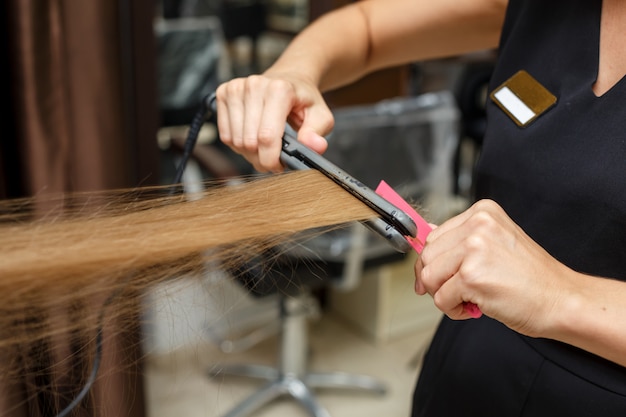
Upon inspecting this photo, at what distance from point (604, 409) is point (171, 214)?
0.49 meters

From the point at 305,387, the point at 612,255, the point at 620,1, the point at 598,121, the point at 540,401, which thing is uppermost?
the point at 620,1

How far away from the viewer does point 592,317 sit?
53cm

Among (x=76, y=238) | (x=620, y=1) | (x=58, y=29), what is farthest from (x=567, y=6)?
(x=58, y=29)

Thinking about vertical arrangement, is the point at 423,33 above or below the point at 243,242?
above

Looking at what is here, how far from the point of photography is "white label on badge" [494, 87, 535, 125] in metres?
0.70

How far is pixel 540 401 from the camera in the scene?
2.29 feet

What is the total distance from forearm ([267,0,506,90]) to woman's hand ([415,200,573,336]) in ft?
1.20

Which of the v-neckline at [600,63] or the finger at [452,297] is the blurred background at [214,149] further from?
the v-neckline at [600,63]

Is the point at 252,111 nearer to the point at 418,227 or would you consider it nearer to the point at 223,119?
the point at 223,119

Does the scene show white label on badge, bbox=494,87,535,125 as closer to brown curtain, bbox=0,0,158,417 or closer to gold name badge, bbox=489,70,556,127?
gold name badge, bbox=489,70,556,127

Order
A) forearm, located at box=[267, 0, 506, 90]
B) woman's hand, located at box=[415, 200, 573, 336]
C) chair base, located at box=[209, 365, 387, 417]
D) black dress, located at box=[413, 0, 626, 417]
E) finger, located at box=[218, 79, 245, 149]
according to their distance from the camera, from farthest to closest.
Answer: chair base, located at box=[209, 365, 387, 417] → forearm, located at box=[267, 0, 506, 90] → finger, located at box=[218, 79, 245, 149] → black dress, located at box=[413, 0, 626, 417] → woman's hand, located at box=[415, 200, 573, 336]

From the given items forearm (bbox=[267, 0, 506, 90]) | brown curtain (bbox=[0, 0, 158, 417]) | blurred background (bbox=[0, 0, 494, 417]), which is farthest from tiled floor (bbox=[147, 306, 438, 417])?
forearm (bbox=[267, 0, 506, 90])

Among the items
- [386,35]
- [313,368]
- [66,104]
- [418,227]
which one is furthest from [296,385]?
[418,227]

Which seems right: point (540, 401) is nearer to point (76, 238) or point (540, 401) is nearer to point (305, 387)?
point (76, 238)
